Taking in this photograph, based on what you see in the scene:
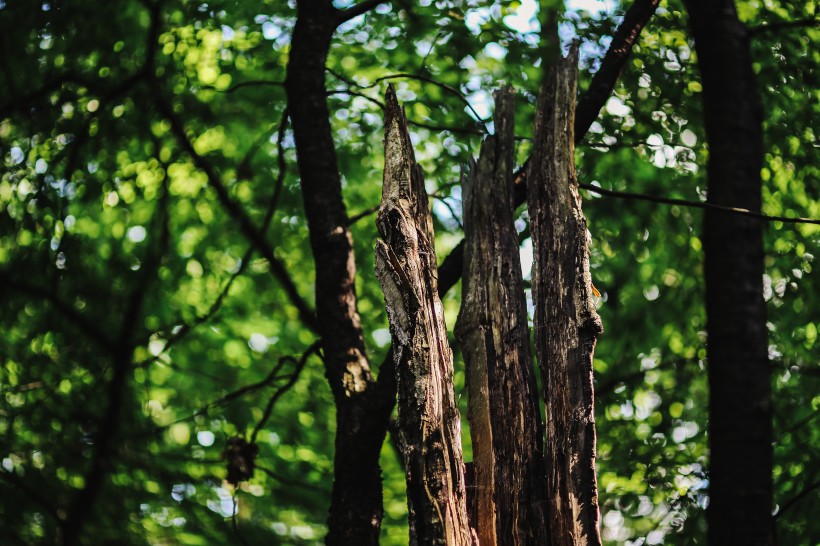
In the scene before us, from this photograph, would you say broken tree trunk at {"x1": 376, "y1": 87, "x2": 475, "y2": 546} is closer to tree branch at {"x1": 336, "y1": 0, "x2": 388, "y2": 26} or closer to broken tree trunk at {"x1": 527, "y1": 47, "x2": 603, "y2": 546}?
broken tree trunk at {"x1": 527, "y1": 47, "x2": 603, "y2": 546}

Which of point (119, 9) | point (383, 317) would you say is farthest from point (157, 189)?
point (383, 317)

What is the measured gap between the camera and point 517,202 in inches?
140

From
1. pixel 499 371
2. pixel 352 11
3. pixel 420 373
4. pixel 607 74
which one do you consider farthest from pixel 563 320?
pixel 352 11

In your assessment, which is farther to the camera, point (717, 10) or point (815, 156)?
point (815, 156)

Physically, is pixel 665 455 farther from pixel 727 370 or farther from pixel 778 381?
pixel 727 370

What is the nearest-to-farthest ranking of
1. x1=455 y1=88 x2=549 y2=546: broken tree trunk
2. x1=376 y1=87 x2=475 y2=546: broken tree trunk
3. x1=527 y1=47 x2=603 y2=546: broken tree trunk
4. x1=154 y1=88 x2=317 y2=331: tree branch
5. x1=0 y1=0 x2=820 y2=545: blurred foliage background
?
x1=376 y1=87 x2=475 y2=546: broken tree trunk < x1=527 y1=47 x2=603 y2=546: broken tree trunk < x1=455 y1=88 x2=549 y2=546: broken tree trunk < x1=0 y1=0 x2=820 y2=545: blurred foliage background < x1=154 y1=88 x2=317 y2=331: tree branch

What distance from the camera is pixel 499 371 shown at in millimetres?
2736

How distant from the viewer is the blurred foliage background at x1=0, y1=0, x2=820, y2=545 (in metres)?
5.13

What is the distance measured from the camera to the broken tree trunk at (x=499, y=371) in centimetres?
250

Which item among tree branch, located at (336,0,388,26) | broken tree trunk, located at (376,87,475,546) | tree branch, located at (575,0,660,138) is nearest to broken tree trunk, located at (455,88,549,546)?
broken tree trunk, located at (376,87,475,546)

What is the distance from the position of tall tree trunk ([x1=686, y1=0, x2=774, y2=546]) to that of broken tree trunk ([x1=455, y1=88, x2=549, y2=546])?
48.6 inches

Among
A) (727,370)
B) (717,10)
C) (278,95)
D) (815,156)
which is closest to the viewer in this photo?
(727,370)

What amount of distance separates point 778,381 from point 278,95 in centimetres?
479

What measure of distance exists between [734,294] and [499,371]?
1.54 m
